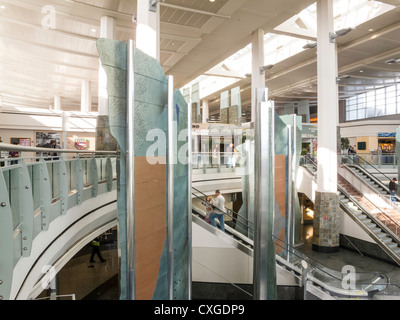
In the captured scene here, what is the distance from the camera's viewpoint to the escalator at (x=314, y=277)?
Answer: 7.13 metres

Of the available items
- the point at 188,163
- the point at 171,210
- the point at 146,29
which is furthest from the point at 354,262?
the point at 146,29

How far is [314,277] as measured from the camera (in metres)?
7.84

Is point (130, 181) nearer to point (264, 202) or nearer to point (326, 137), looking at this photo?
point (264, 202)

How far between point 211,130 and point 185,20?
544 cm

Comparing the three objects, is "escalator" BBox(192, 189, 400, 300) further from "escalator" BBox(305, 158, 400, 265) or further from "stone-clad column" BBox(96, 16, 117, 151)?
"escalator" BBox(305, 158, 400, 265)

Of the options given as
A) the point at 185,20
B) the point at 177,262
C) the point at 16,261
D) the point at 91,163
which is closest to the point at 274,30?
the point at 185,20

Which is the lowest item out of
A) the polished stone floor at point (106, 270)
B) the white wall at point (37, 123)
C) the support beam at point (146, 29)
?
the polished stone floor at point (106, 270)

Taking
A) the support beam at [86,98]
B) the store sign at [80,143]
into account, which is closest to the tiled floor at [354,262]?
the store sign at [80,143]

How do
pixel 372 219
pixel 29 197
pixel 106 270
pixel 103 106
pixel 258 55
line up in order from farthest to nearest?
pixel 258 55 < pixel 372 219 < pixel 106 270 < pixel 103 106 < pixel 29 197

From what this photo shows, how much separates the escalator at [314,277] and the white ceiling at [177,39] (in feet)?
22.8

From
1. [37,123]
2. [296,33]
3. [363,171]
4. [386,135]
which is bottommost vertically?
[363,171]

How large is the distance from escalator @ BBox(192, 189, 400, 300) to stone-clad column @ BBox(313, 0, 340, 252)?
383 centimetres

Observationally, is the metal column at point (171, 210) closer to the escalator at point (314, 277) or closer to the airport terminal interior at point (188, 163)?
the airport terminal interior at point (188, 163)

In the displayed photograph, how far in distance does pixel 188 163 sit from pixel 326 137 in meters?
8.10
